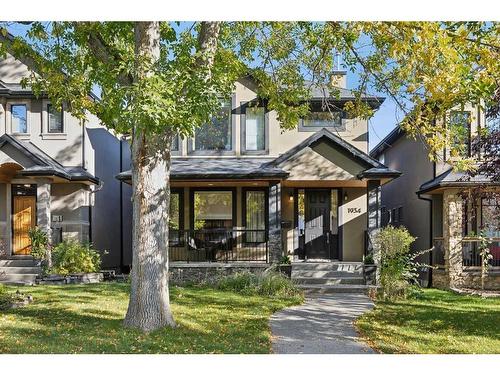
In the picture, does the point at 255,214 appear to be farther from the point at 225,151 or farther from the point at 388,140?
the point at 388,140

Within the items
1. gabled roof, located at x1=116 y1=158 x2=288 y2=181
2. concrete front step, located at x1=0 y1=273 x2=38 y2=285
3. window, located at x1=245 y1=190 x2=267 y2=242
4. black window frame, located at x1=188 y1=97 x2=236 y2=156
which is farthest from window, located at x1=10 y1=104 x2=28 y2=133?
window, located at x1=245 y1=190 x2=267 y2=242

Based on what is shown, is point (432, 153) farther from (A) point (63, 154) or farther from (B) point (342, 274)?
(A) point (63, 154)

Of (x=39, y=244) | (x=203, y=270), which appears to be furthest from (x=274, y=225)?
(x=39, y=244)

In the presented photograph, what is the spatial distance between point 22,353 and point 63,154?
29.3 feet

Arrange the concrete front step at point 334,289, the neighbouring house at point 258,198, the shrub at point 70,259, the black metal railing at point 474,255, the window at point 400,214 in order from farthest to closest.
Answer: the window at point 400,214, the neighbouring house at point 258,198, the black metal railing at point 474,255, the shrub at point 70,259, the concrete front step at point 334,289

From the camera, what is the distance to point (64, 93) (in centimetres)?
845

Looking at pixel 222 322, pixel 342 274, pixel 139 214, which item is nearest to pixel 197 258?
pixel 342 274

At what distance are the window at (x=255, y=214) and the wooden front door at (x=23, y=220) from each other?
19.5ft

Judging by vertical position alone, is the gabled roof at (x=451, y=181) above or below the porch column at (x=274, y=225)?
above

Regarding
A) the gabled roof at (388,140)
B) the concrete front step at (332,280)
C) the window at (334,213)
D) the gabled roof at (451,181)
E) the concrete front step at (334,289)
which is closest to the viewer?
the concrete front step at (334,289)

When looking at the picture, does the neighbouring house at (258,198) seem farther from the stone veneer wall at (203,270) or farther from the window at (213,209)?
the stone veneer wall at (203,270)

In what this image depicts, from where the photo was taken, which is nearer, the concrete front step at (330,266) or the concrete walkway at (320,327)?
the concrete walkway at (320,327)

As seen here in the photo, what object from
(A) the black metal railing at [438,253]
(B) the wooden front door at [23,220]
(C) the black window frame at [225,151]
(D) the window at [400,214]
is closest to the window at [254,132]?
(C) the black window frame at [225,151]

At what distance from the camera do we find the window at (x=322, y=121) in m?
13.3
